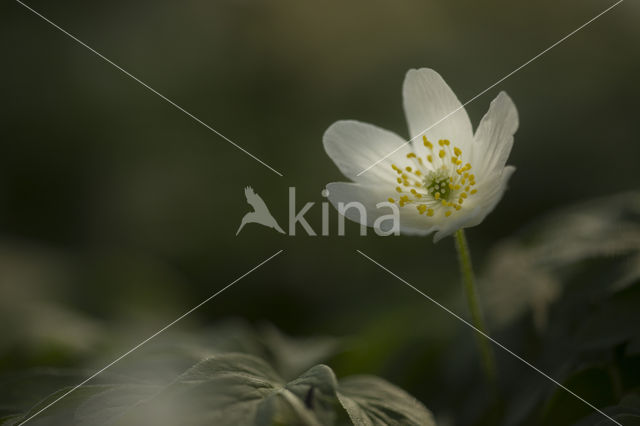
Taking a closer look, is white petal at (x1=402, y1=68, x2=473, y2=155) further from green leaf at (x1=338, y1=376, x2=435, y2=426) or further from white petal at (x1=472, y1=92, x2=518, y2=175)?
green leaf at (x1=338, y1=376, x2=435, y2=426)

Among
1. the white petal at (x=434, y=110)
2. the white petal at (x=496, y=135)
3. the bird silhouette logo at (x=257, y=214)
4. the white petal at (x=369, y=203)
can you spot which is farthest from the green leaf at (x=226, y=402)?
the bird silhouette logo at (x=257, y=214)

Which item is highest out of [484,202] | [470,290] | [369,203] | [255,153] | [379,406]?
[255,153]

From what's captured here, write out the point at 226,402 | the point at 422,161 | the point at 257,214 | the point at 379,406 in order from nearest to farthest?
the point at 226,402, the point at 379,406, the point at 422,161, the point at 257,214

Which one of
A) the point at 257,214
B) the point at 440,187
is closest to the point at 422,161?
the point at 440,187

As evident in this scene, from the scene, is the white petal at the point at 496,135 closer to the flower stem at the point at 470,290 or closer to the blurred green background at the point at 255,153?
the flower stem at the point at 470,290

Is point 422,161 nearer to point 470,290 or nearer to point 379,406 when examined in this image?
point 470,290

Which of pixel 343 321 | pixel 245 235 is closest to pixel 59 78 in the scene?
pixel 245 235
